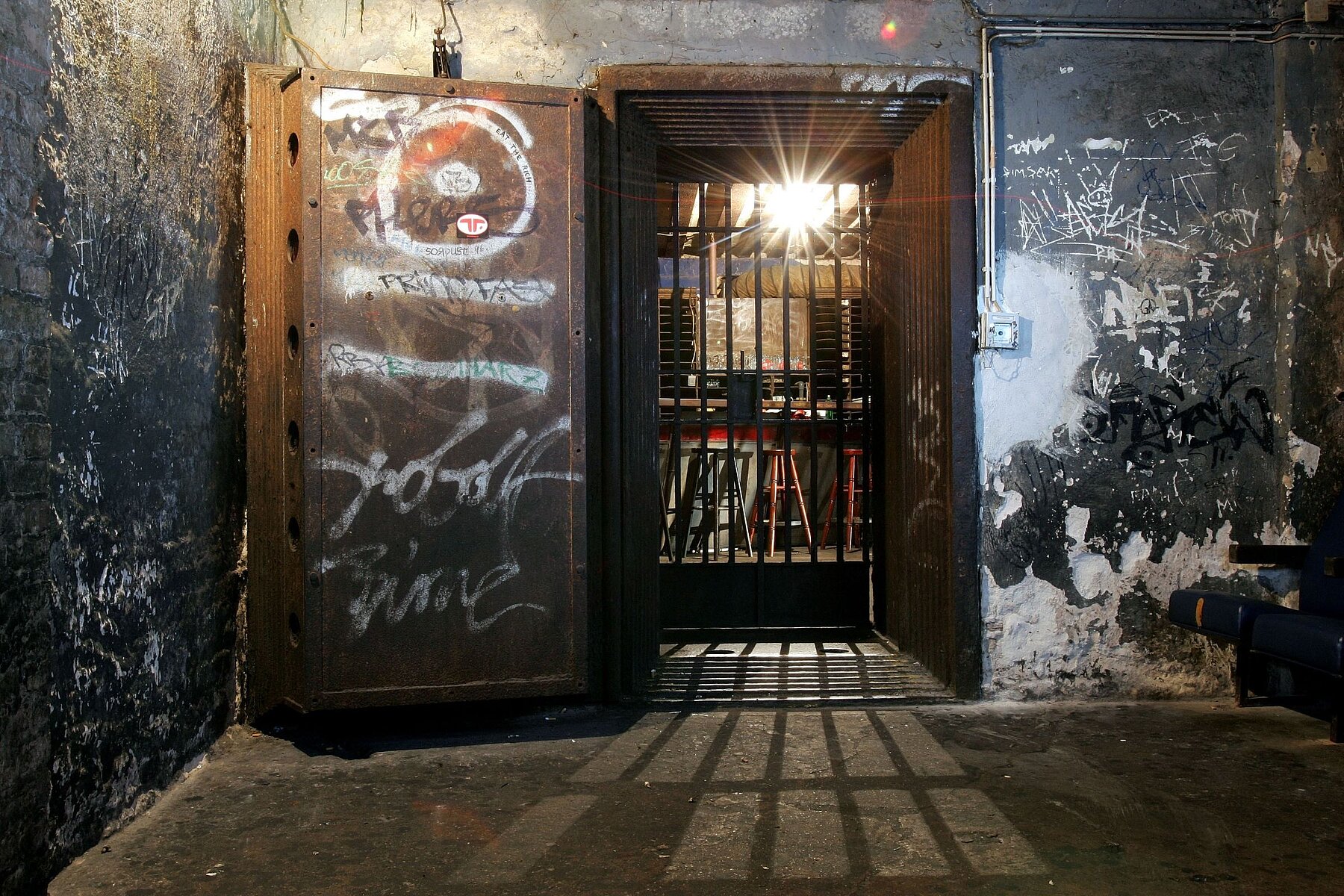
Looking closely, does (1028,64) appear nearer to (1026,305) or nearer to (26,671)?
(1026,305)

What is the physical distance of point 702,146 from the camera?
4855 millimetres

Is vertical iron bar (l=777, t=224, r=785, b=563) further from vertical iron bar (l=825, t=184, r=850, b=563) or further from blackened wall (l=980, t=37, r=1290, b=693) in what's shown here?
blackened wall (l=980, t=37, r=1290, b=693)

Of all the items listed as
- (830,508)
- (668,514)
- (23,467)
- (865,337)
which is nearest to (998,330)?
(865,337)

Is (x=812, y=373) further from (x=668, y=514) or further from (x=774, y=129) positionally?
(x=774, y=129)

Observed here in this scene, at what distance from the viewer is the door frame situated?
439cm

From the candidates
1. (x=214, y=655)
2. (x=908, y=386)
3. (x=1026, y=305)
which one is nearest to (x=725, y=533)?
(x=908, y=386)

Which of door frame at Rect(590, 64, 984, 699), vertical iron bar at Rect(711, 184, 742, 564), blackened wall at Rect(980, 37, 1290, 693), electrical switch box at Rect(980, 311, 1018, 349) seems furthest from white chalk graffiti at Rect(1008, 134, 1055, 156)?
vertical iron bar at Rect(711, 184, 742, 564)

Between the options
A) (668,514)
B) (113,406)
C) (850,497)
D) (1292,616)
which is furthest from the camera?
(850,497)

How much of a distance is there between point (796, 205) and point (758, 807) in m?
4.22

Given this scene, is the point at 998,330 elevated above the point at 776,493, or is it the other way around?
the point at 998,330

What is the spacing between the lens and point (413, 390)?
3.94 metres

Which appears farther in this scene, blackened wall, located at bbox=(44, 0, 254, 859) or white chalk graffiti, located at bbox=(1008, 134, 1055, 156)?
white chalk graffiti, located at bbox=(1008, 134, 1055, 156)

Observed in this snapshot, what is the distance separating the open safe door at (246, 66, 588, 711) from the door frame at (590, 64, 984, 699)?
315 millimetres

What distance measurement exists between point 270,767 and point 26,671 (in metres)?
1.35
